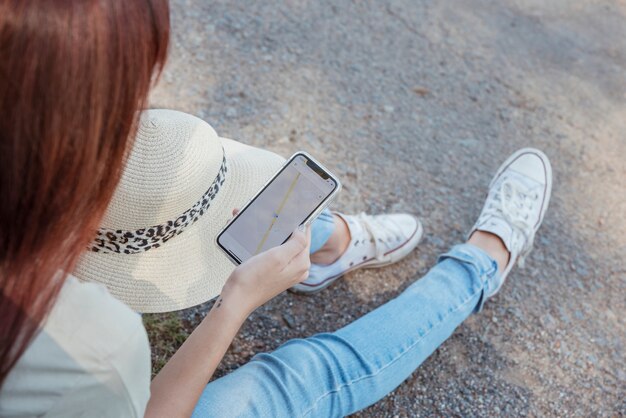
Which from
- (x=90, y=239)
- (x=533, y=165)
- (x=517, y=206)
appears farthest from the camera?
(x=533, y=165)

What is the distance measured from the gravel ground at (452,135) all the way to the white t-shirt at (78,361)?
767 mm

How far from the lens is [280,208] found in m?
1.37

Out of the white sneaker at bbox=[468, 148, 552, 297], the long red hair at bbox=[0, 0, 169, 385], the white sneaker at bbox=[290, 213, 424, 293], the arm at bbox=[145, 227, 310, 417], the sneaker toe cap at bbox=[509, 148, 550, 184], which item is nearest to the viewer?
the long red hair at bbox=[0, 0, 169, 385]

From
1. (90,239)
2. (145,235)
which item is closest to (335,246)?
(145,235)

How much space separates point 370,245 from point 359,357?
0.46 m

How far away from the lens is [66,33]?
733 millimetres

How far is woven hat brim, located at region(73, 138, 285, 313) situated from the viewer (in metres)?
1.23

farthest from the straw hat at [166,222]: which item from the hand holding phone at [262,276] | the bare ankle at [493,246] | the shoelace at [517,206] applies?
the shoelace at [517,206]

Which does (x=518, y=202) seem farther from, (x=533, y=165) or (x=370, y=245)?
(x=370, y=245)

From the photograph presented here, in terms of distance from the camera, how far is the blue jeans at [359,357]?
4.14 ft

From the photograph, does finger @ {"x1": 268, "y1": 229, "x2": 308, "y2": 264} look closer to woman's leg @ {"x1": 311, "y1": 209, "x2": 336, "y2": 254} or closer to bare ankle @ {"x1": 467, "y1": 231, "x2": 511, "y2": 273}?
woman's leg @ {"x1": 311, "y1": 209, "x2": 336, "y2": 254}

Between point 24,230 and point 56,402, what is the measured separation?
0.79ft

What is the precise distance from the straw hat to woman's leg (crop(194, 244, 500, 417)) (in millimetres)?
212

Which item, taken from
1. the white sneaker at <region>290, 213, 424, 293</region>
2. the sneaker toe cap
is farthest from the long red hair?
the sneaker toe cap
